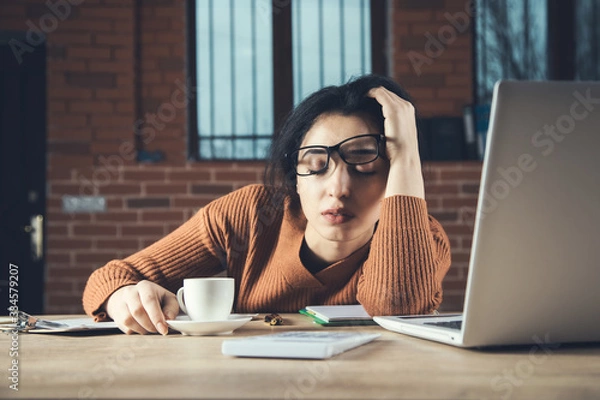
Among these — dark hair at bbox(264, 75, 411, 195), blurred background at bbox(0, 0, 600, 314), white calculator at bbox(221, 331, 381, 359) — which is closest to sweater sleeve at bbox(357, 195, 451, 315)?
dark hair at bbox(264, 75, 411, 195)

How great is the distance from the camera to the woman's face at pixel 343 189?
5.05 ft

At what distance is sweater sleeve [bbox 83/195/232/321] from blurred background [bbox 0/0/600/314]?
5.67 ft

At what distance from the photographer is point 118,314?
1184mm

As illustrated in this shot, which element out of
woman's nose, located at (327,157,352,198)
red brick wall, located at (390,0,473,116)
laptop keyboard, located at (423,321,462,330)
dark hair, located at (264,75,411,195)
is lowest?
laptop keyboard, located at (423,321,462,330)

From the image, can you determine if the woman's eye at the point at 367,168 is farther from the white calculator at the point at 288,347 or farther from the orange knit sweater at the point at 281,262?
the white calculator at the point at 288,347

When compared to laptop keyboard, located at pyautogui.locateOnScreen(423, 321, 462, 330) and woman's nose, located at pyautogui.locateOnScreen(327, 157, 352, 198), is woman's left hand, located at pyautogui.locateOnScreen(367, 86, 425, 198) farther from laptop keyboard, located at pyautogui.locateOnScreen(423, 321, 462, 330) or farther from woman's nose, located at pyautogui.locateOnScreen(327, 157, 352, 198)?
laptop keyboard, located at pyautogui.locateOnScreen(423, 321, 462, 330)

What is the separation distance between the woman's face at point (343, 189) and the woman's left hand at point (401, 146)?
1.8 inches

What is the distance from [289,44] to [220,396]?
3362mm

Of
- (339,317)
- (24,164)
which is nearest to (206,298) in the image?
(339,317)

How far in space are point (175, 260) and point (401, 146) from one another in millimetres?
638

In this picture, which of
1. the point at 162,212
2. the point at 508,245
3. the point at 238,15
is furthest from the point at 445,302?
the point at 508,245

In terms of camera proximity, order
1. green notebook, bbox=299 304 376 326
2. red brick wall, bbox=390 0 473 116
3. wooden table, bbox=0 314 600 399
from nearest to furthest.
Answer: wooden table, bbox=0 314 600 399
green notebook, bbox=299 304 376 326
red brick wall, bbox=390 0 473 116

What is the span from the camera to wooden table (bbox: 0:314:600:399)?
653 mm

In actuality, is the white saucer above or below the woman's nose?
below
